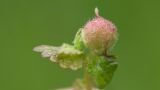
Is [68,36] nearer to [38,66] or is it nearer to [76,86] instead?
[38,66]

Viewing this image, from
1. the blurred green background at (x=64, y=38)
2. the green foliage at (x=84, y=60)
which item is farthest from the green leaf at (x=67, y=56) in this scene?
the blurred green background at (x=64, y=38)

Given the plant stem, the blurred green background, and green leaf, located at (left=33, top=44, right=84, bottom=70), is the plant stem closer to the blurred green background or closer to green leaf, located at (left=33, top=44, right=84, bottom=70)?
green leaf, located at (left=33, top=44, right=84, bottom=70)

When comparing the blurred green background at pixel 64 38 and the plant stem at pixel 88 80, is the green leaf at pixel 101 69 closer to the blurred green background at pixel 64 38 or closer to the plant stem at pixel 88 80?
the plant stem at pixel 88 80

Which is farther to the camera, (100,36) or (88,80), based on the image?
(88,80)

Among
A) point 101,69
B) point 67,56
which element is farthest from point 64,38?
point 101,69

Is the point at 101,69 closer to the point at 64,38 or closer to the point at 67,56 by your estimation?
the point at 67,56

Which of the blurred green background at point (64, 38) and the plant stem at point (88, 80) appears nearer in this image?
the plant stem at point (88, 80)

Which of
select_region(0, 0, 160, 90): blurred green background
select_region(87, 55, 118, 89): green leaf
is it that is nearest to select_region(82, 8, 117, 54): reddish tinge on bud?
select_region(87, 55, 118, 89): green leaf
